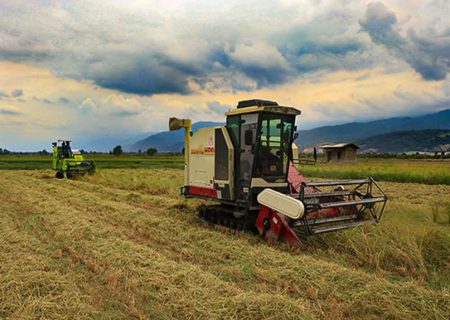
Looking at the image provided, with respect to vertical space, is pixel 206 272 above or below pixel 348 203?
below

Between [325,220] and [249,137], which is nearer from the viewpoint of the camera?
[325,220]

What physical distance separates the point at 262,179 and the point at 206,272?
3.32 m

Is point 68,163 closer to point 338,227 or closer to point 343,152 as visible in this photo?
point 338,227

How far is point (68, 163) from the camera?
77.0 feet

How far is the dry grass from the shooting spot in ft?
14.6

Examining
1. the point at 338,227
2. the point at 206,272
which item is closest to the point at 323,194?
the point at 338,227

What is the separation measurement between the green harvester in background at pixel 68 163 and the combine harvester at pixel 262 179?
16.3 meters

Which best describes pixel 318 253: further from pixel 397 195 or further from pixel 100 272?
pixel 397 195

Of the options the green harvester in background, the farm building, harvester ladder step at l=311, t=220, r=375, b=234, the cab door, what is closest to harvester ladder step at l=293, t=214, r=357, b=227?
harvester ladder step at l=311, t=220, r=375, b=234

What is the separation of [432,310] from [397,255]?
216 centimetres

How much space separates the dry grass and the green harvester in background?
14.3 meters

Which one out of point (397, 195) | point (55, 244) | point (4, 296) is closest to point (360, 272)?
point (4, 296)

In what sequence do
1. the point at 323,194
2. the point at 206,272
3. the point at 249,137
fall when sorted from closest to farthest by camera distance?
the point at 206,272 → the point at 323,194 → the point at 249,137

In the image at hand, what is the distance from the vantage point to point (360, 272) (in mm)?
5680
